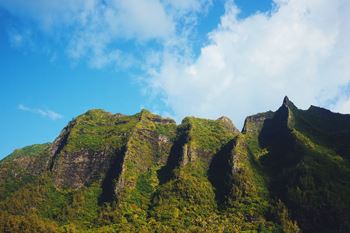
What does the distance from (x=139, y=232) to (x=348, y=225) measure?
271 feet

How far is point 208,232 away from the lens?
7726 inches

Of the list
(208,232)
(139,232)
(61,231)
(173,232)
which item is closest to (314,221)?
(208,232)

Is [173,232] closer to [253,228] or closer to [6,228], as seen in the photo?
[253,228]

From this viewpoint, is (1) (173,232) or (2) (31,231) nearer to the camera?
(2) (31,231)

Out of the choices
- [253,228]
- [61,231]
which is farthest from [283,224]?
[61,231]

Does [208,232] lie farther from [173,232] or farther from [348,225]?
[348,225]

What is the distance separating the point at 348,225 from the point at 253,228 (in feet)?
120

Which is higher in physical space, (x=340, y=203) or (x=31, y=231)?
(x=340, y=203)

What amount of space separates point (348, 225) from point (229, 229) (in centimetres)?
4636

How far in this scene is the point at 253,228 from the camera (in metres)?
198

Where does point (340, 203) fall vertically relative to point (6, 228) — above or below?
above

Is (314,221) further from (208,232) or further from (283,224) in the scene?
(208,232)

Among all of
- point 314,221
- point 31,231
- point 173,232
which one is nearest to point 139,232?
point 173,232

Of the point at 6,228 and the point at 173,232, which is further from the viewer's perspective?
the point at 173,232
